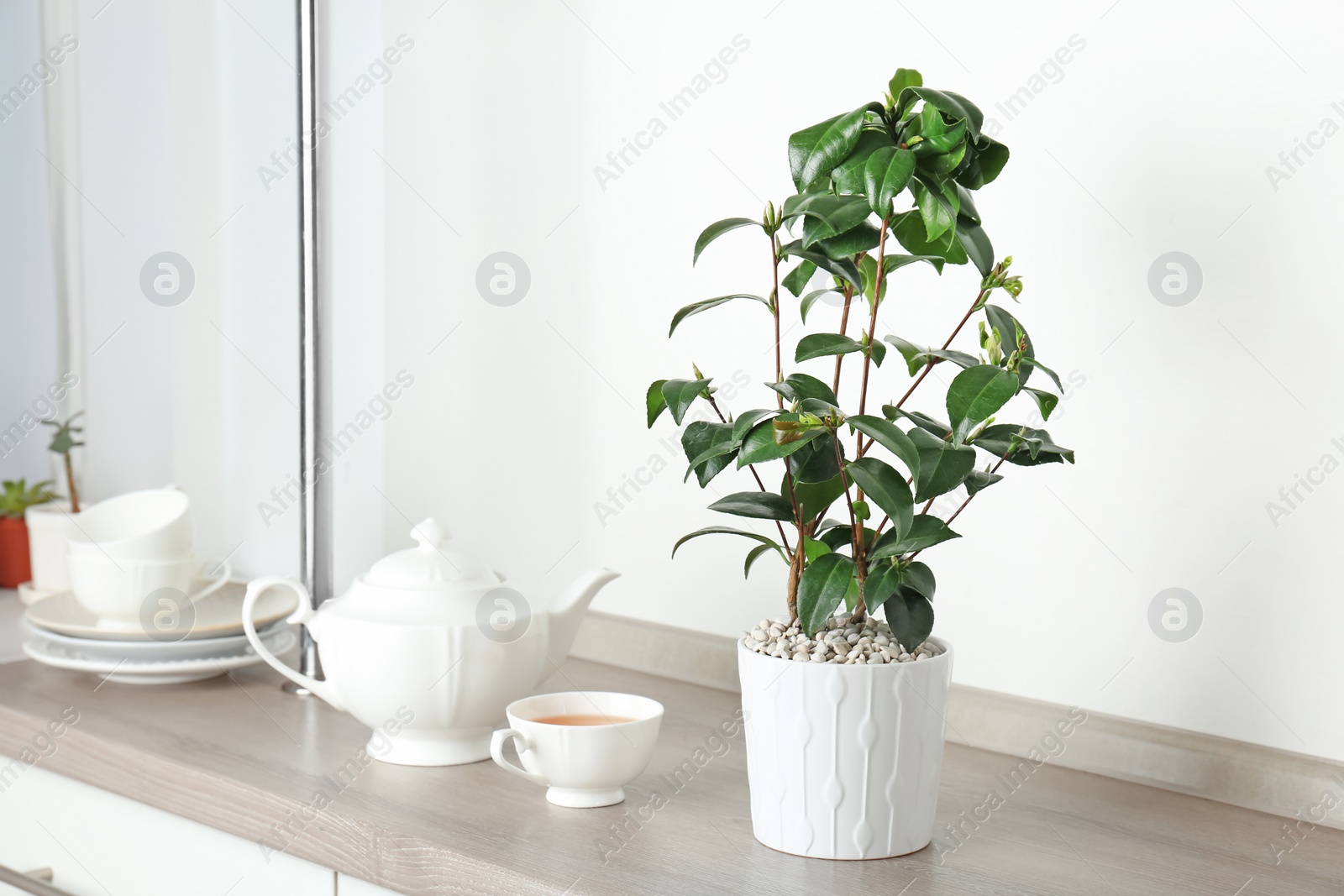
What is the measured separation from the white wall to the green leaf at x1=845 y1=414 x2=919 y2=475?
34 centimetres

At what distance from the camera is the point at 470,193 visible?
134cm

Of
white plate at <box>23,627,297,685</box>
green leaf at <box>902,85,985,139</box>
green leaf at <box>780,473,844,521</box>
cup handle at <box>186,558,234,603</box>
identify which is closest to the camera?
green leaf at <box>902,85,985,139</box>

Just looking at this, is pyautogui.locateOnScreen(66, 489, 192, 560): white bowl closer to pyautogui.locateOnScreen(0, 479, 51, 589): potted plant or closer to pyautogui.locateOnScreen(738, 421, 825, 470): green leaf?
pyautogui.locateOnScreen(0, 479, 51, 589): potted plant

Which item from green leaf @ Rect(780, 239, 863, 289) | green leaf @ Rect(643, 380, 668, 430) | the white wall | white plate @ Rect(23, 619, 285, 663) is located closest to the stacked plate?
white plate @ Rect(23, 619, 285, 663)

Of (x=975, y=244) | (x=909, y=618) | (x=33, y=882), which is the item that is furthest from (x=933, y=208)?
(x=33, y=882)

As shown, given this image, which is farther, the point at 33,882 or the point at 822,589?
the point at 33,882

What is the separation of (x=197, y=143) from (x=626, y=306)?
565 millimetres

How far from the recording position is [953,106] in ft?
2.14

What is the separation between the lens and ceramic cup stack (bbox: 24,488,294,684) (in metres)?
1.13

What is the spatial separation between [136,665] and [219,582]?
174 mm

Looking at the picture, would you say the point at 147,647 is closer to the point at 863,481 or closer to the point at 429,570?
the point at 429,570

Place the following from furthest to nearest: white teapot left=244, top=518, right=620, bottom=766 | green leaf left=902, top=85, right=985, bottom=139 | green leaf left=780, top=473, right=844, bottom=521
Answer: white teapot left=244, top=518, right=620, bottom=766 < green leaf left=780, top=473, right=844, bottom=521 < green leaf left=902, top=85, right=985, bottom=139

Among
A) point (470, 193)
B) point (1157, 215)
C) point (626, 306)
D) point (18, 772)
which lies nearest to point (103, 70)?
point (470, 193)

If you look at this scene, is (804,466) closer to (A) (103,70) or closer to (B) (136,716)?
(B) (136,716)
